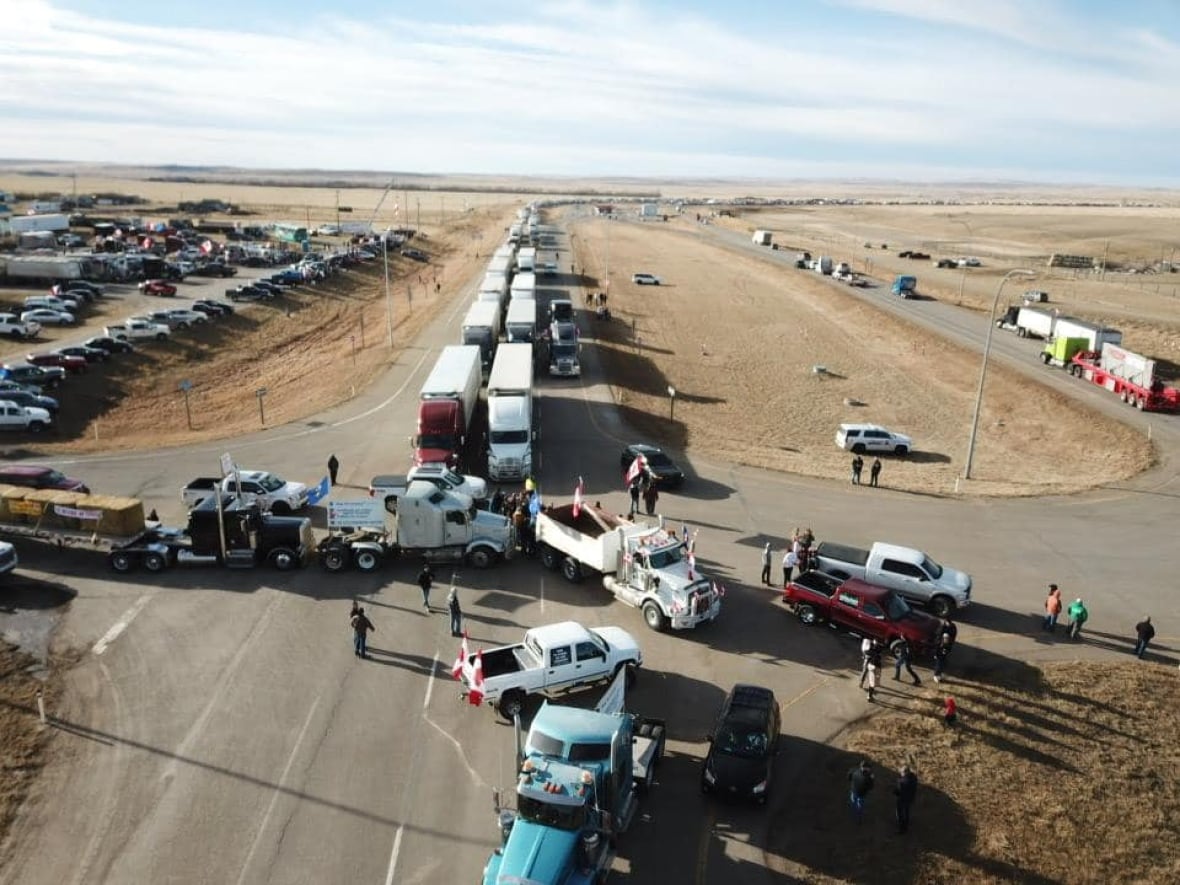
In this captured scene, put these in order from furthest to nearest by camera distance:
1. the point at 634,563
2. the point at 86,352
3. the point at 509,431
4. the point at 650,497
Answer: the point at 86,352 → the point at 509,431 → the point at 650,497 → the point at 634,563

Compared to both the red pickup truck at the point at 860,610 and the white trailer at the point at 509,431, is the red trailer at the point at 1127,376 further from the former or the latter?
the white trailer at the point at 509,431

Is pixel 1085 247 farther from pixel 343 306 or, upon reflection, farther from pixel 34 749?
pixel 34 749

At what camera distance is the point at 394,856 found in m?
14.8

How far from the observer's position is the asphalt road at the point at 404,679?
49.4 feet

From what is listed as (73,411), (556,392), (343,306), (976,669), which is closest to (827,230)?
(343,306)

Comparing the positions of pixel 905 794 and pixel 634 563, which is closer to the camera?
pixel 905 794

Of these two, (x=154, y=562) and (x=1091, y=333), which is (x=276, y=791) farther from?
(x=1091, y=333)

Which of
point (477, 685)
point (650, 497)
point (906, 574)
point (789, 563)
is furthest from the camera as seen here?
point (650, 497)

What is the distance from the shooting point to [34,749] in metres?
17.6

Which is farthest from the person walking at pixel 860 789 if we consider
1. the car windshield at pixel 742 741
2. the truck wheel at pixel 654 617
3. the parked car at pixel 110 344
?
the parked car at pixel 110 344

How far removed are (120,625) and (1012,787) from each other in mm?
21243

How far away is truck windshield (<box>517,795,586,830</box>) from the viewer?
1330cm

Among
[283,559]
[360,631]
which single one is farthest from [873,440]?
[360,631]

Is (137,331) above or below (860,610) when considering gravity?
above
